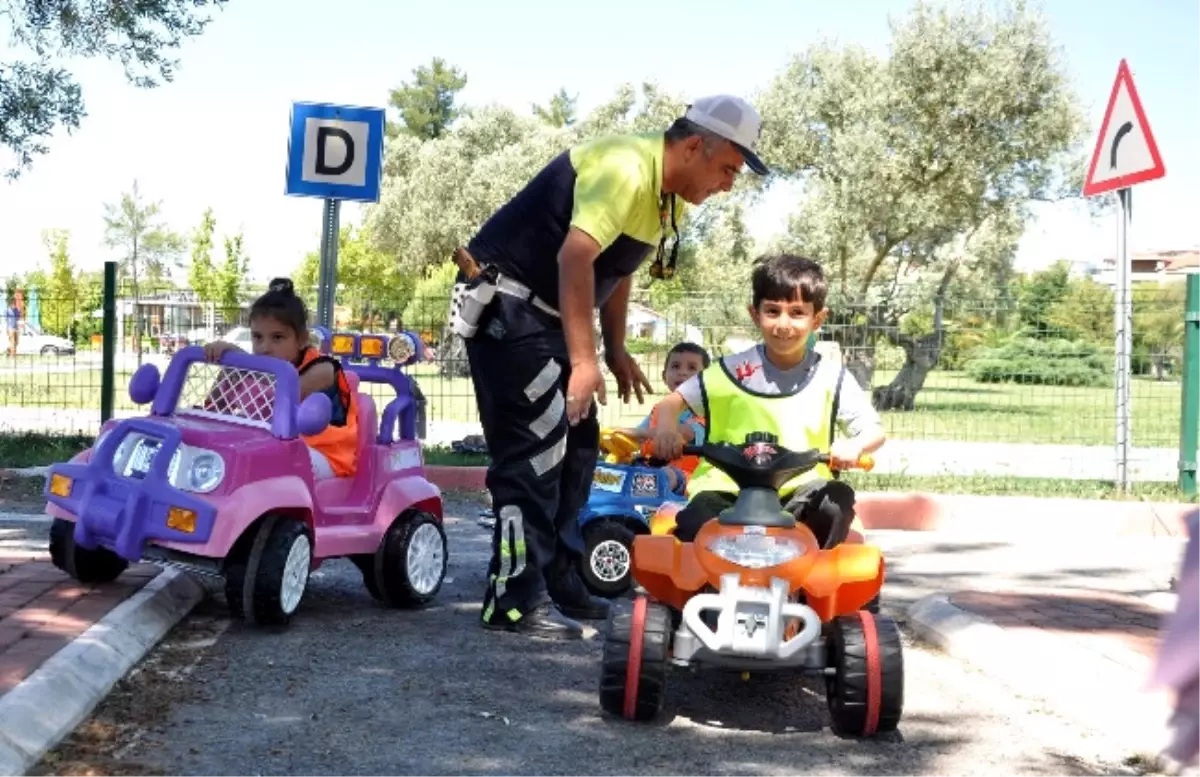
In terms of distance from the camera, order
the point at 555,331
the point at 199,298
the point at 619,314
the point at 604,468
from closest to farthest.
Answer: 1. the point at 555,331
2. the point at 619,314
3. the point at 604,468
4. the point at 199,298

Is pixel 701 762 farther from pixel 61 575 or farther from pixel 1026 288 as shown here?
pixel 1026 288

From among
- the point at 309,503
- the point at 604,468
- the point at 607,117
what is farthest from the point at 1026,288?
the point at 607,117

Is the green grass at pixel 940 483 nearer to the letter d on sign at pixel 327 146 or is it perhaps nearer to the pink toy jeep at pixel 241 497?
the letter d on sign at pixel 327 146

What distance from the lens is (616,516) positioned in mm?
6441

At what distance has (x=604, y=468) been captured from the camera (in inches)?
260

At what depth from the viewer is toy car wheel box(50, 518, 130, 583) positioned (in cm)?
528

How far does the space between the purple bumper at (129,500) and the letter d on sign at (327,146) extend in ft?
14.8

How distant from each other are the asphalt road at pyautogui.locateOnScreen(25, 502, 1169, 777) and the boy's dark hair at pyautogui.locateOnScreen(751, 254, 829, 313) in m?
1.28

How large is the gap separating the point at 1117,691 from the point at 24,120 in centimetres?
1177

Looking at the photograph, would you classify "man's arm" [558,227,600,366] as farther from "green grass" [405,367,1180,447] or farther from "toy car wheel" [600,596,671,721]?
"green grass" [405,367,1180,447]

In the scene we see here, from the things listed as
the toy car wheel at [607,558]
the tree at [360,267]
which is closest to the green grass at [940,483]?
the toy car wheel at [607,558]

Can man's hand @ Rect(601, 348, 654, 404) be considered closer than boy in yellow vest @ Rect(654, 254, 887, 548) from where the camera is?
No

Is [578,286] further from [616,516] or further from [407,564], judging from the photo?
[616,516]

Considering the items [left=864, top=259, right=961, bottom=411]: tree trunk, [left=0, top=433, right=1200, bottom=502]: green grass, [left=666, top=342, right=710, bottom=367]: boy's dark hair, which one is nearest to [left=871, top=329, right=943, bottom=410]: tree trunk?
[left=864, top=259, right=961, bottom=411]: tree trunk
